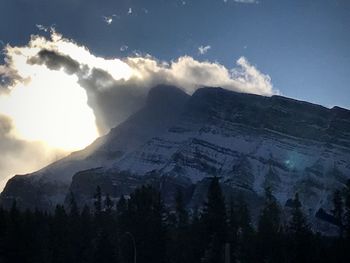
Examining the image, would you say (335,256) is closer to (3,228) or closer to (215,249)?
(215,249)

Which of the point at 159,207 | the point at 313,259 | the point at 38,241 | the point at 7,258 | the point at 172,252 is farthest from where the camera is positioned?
the point at 38,241

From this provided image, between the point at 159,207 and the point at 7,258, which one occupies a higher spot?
the point at 159,207

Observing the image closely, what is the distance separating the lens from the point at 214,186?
309ft

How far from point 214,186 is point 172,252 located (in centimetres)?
1872

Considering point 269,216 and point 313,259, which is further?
point 269,216

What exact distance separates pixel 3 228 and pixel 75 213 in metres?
28.2

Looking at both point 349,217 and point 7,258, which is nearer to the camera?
point 7,258

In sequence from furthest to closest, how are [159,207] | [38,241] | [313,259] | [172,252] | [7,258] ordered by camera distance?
1. [38,241]
2. [172,252]
3. [159,207]
4. [7,258]
5. [313,259]

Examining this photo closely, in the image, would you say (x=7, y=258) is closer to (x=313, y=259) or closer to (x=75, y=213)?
(x=75, y=213)

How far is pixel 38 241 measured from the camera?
118 metres

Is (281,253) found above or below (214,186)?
below

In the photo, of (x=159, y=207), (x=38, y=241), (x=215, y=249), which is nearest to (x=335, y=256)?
(x=215, y=249)

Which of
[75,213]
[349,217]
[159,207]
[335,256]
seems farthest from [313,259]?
[75,213]

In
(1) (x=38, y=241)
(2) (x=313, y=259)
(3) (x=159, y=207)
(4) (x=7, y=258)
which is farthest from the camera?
(1) (x=38, y=241)
